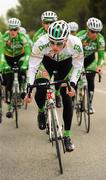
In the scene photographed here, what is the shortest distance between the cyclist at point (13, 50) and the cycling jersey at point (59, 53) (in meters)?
3.02

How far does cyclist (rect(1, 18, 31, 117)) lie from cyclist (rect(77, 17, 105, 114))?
3.62 ft

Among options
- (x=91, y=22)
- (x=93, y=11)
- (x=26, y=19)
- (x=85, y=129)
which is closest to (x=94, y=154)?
(x=85, y=129)

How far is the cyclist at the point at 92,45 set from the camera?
11198mm

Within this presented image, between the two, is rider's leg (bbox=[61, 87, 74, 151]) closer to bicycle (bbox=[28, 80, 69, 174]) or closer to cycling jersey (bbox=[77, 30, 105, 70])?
bicycle (bbox=[28, 80, 69, 174])

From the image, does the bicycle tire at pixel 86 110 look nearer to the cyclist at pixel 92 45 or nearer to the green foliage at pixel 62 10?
the cyclist at pixel 92 45

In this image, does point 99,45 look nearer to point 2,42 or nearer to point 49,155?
point 2,42

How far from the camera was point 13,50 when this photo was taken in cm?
1292

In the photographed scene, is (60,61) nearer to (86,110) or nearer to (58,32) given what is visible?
(58,32)

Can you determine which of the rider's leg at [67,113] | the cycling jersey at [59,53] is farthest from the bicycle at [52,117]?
the cycling jersey at [59,53]

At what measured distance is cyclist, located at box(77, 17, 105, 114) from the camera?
11198mm

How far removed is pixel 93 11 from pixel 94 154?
143ft

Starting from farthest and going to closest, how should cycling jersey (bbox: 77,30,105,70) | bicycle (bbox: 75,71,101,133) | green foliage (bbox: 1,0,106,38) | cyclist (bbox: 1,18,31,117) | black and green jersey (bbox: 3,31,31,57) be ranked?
green foliage (bbox: 1,0,106,38), black and green jersey (bbox: 3,31,31,57), cyclist (bbox: 1,18,31,117), cycling jersey (bbox: 77,30,105,70), bicycle (bbox: 75,71,101,133)

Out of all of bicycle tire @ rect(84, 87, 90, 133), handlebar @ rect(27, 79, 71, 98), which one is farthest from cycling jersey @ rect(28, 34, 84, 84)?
bicycle tire @ rect(84, 87, 90, 133)

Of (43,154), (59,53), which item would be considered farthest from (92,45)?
(59,53)
